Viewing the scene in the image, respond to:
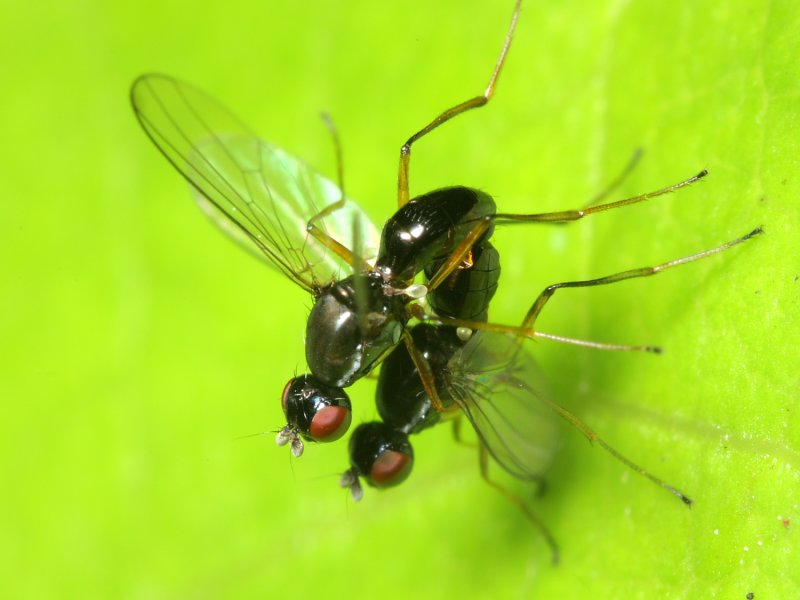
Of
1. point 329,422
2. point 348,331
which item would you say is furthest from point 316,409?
point 348,331

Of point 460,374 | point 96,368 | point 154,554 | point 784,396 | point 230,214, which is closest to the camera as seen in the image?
point 784,396

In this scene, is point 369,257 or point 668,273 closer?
point 668,273

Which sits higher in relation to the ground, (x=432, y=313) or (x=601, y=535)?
(x=432, y=313)

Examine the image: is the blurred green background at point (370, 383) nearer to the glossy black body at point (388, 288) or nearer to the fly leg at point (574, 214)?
the fly leg at point (574, 214)

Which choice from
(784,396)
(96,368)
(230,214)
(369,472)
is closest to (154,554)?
(96,368)

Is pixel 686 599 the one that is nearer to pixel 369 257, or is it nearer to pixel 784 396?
pixel 784 396

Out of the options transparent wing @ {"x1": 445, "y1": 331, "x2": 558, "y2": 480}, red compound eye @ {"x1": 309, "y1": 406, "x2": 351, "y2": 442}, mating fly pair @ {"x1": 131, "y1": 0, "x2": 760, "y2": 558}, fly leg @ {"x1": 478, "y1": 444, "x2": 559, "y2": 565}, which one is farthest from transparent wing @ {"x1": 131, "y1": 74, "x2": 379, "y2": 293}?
fly leg @ {"x1": 478, "y1": 444, "x2": 559, "y2": 565}

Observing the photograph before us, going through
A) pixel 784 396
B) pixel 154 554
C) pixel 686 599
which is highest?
pixel 784 396
